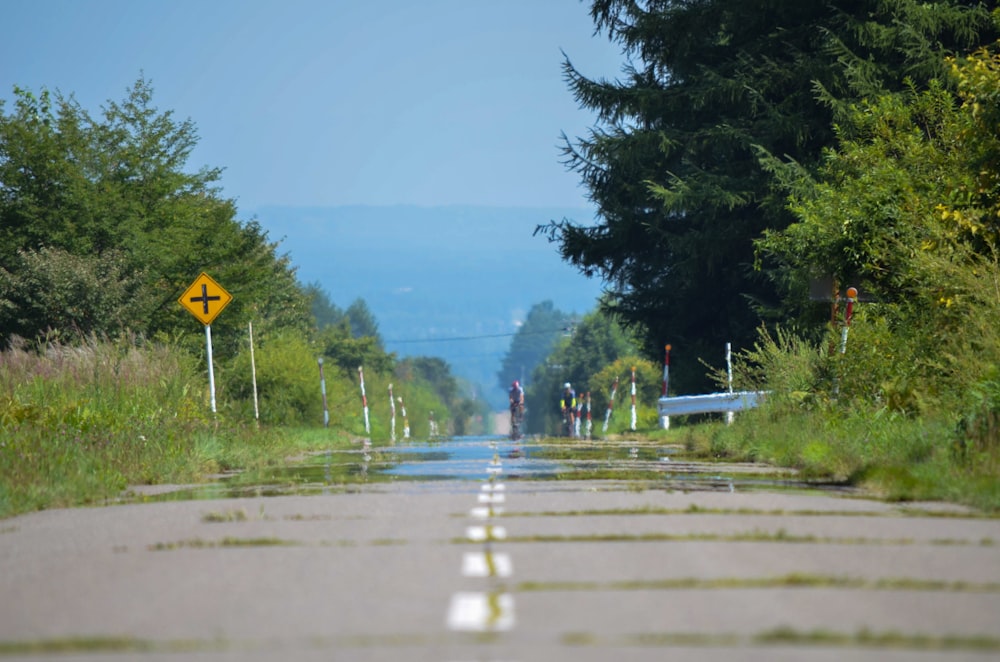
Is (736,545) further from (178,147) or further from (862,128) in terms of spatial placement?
(178,147)

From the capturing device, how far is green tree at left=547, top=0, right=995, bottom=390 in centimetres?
3234

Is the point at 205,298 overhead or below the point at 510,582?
overhead

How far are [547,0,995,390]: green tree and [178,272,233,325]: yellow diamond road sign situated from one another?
1125cm

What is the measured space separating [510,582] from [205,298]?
61.6 ft

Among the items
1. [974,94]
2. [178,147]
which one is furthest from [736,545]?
[178,147]

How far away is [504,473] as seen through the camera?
643 inches

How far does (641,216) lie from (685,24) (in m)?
4.63

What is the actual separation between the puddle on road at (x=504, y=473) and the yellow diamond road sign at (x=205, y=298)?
438 centimetres

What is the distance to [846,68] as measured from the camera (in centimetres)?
3175

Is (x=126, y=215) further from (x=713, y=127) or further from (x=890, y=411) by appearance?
(x=890, y=411)

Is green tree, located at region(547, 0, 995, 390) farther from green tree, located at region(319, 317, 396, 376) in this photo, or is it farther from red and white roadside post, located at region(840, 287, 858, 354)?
green tree, located at region(319, 317, 396, 376)

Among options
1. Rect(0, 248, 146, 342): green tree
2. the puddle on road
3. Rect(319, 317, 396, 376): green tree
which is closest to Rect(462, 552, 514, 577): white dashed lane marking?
the puddle on road

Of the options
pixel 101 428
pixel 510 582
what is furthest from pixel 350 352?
pixel 510 582

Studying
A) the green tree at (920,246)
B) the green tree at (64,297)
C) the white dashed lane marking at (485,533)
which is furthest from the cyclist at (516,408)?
the white dashed lane marking at (485,533)
